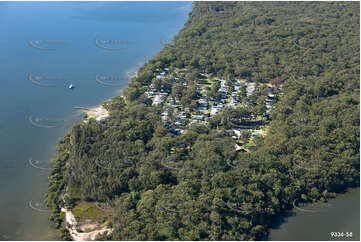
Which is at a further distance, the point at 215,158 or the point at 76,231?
the point at 215,158

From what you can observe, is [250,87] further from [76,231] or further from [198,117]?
[76,231]

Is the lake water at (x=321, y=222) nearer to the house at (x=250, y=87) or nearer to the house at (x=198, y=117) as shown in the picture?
the house at (x=198, y=117)

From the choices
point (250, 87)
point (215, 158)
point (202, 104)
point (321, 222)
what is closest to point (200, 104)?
point (202, 104)

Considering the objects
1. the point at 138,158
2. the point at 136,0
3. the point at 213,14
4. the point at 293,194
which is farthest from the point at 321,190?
the point at 136,0

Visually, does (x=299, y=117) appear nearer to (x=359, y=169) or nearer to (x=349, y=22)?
(x=359, y=169)

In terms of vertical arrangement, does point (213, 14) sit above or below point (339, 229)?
above

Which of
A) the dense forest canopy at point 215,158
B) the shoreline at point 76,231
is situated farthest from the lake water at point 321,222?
the shoreline at point 76,231
